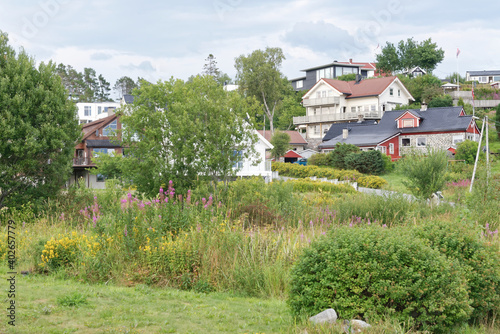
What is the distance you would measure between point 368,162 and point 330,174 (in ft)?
16.4

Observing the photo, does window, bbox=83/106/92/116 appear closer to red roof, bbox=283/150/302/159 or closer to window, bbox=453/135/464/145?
red roof, bbox=283/150/302/159

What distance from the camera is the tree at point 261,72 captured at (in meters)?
57.8

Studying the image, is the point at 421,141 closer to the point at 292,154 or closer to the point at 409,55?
the point at 292,154

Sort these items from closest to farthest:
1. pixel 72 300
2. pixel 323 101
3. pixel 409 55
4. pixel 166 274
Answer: pixel 72 300
pixel 166 274
pixel 323 101
pixel 409 55

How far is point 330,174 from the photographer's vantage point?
122ft

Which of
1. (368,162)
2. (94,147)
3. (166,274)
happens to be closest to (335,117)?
(368,162)

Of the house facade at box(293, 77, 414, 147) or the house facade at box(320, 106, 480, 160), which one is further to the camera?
the house facade at box(293, 77, 414, 147)

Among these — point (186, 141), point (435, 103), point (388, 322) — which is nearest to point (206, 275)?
point (388, 322)

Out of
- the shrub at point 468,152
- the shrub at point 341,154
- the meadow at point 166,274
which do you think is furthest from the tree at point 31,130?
the shrub at point 468,152

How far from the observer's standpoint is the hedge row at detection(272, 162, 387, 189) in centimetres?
3366

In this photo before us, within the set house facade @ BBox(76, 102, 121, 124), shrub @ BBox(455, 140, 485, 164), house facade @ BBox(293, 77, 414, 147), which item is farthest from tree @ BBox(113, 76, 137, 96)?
shrub @ BBox(455, 140, 485, 164)

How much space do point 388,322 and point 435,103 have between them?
60.0 meters

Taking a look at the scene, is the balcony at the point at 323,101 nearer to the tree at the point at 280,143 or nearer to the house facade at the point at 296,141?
the house facade at the point at 296,141

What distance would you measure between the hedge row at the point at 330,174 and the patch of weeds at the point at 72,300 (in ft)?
95.6
